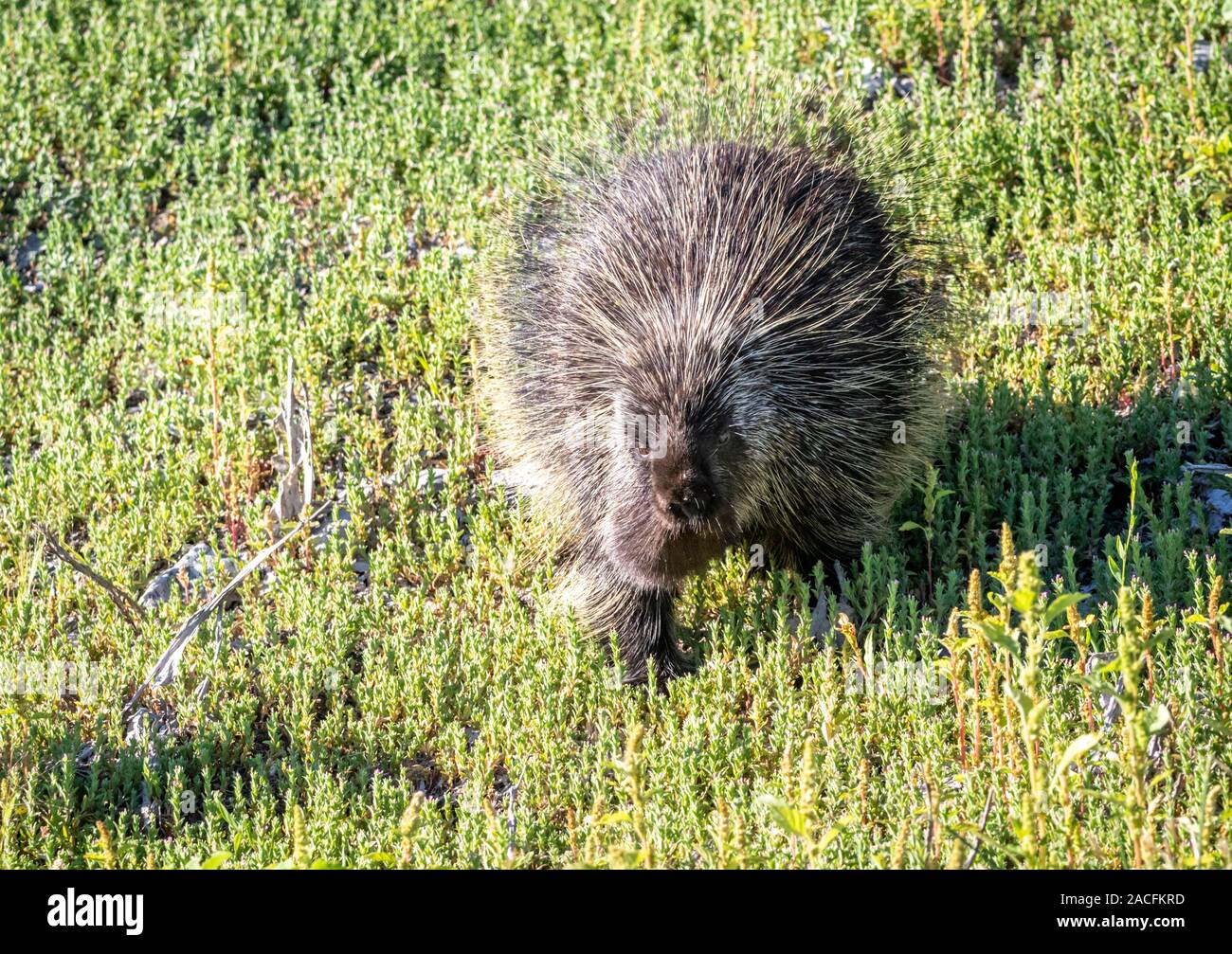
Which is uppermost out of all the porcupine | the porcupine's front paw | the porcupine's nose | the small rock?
the small rock

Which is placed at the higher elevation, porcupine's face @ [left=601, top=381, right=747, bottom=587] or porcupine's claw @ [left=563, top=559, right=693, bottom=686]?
porcupine's face @ [left=601, top=381, right=747, bottom=587]

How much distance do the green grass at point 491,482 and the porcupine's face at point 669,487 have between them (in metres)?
0.59

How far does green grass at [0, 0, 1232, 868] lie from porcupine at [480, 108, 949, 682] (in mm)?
346

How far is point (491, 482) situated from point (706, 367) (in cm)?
228

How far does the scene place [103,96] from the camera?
10.5m

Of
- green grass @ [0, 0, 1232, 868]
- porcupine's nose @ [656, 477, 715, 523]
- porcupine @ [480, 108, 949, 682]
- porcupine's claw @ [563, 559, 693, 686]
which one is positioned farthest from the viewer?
porcupine's claw @ [563, 559, 693, 686]

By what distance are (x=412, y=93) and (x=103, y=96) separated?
2471 millimetres

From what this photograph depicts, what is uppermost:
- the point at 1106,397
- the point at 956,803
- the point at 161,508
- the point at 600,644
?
the point at 1106,397

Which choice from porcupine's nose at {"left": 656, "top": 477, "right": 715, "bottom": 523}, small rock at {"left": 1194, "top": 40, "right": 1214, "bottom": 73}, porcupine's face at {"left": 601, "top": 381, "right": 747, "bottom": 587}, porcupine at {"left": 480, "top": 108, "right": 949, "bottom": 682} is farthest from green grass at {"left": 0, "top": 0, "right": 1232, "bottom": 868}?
porcupine's nose at {"left": 656, "top": 477, "right": 715, "bottom": 523}

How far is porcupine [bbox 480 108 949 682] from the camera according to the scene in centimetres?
534

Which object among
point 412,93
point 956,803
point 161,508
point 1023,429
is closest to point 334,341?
point 161,508

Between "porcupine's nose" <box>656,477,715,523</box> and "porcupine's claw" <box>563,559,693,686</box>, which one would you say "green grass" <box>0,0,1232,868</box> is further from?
"porcupine's nose" <box>656,477,715,523</box>

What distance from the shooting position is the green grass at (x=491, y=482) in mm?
4793
